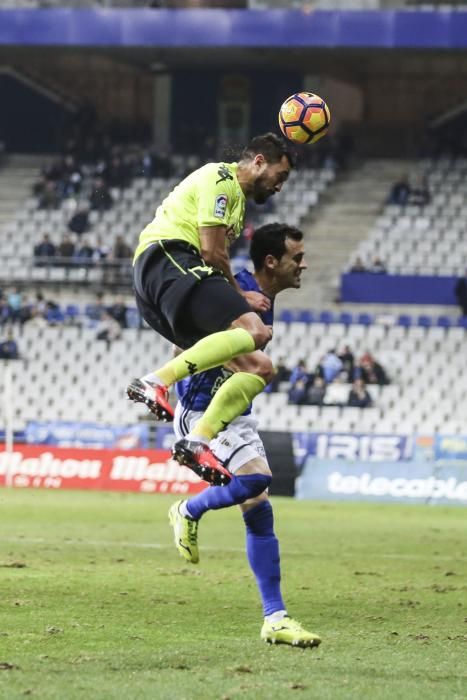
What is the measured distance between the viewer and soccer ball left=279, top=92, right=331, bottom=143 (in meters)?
9.06

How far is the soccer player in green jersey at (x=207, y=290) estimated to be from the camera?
8133 millimetres

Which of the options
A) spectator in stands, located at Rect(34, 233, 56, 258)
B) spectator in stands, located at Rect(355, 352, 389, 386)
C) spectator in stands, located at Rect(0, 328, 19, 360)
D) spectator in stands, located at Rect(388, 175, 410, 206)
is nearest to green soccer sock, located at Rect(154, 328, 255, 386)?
spectator in stands, located at Rect(355, 352, 389, 386)

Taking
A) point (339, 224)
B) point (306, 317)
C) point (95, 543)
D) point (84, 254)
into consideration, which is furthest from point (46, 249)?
point (95, 543)

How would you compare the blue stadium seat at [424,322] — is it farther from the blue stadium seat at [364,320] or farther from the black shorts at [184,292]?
the black shorts at [184,292]

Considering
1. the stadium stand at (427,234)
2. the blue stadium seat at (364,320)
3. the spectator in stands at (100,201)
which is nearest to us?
the blue stadium seat at (364,320)

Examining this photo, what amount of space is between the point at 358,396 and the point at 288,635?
20729mm

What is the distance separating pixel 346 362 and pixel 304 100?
65.9ft

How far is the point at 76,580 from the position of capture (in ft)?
37.6

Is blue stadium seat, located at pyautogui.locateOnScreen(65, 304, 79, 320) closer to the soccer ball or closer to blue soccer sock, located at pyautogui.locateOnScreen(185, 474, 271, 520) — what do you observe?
the soccer ball

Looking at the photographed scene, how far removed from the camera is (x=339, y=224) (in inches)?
1455

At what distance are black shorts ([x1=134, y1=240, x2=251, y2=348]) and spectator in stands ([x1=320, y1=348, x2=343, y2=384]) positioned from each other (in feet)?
67.7

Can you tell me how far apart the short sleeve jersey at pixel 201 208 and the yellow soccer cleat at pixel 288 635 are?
2.18 m

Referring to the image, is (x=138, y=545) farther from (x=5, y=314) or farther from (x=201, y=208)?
(x=5, y=314)

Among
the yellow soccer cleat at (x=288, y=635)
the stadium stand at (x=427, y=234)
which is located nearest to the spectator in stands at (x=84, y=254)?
the stadium stand at (x=427, y=234)
